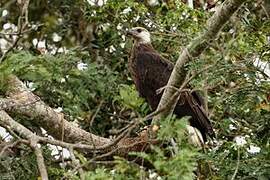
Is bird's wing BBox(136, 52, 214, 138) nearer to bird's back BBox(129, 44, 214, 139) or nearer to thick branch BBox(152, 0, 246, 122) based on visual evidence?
bird's back BBox(129, 44, 214, 139)

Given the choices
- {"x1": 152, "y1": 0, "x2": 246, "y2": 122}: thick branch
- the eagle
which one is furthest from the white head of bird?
{"x1": 152, "y1": 0, "x2": 246, "y2": 122}: thick branch

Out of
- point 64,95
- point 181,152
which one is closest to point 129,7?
point 64,95

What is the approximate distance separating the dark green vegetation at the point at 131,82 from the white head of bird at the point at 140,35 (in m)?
0.08

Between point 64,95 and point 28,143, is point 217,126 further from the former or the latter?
point 28,143

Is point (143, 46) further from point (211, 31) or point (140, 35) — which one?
point (211, 31)

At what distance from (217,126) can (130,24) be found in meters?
1.21

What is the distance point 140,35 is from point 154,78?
0.40 metres

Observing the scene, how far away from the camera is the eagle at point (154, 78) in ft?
17.0

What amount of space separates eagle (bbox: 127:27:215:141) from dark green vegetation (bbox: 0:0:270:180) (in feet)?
0.34

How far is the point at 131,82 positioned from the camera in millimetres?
6039

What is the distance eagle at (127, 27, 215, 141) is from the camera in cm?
519

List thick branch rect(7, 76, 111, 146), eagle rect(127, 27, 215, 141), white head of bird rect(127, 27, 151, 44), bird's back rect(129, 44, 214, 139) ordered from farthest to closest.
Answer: white head of bird rect(127, 27, 151, 44) → bird's back rect(129, 44, 214, 139) → eagle rect(127, 27, 215, 141) → thick branch rect(7, 76, 111, 146)

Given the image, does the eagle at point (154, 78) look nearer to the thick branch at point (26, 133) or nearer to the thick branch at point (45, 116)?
the thick branch at point (45, 116)

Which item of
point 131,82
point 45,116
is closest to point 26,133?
point 45,116
